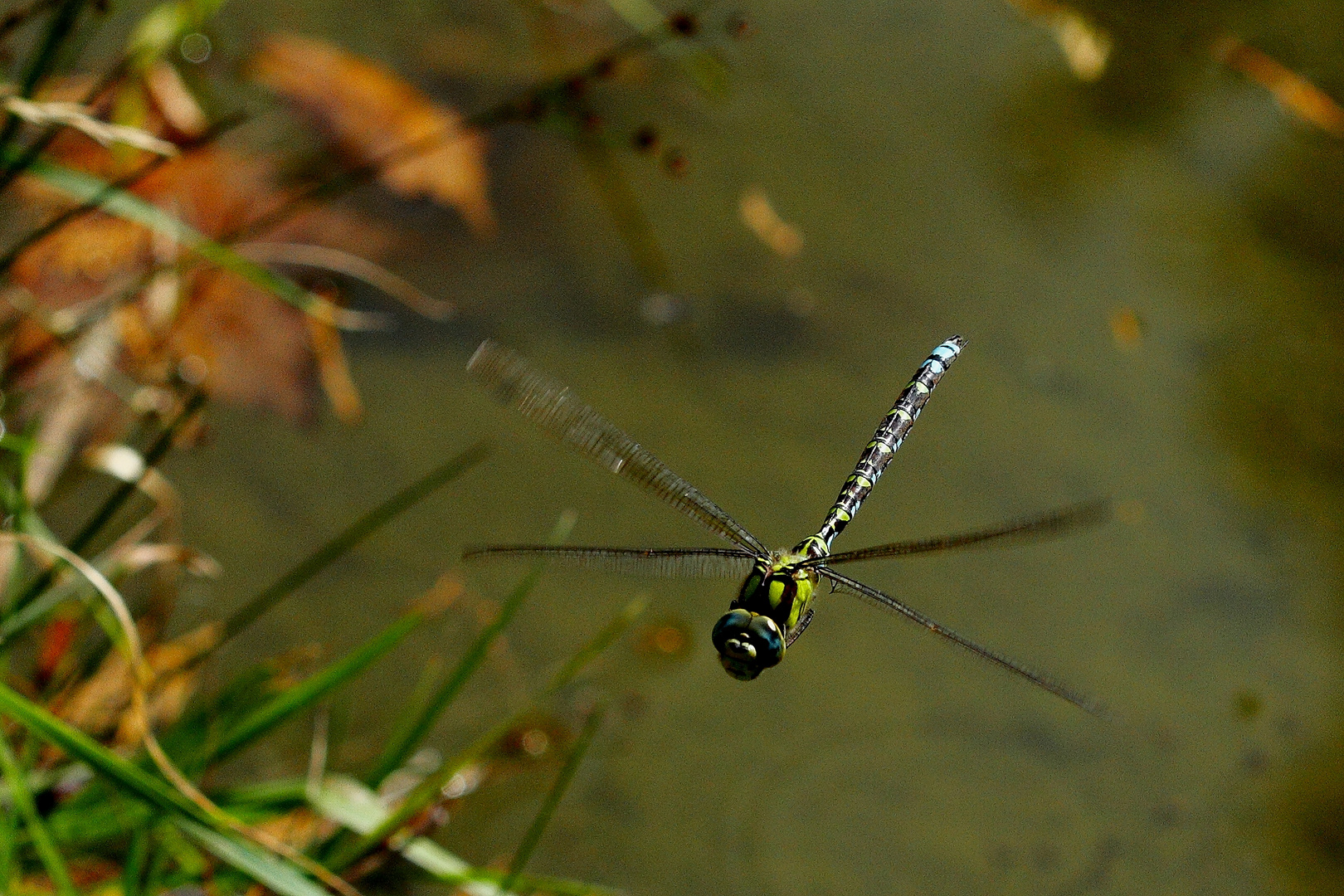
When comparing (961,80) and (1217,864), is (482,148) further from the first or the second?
(1217,864)

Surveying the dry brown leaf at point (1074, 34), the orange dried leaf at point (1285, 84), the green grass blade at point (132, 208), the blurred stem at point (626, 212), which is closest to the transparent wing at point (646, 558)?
the green grass blade at point (132, 208)

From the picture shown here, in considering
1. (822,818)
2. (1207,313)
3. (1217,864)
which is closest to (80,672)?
(822,818)

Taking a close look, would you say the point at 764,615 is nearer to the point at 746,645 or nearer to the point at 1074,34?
the point at 746,645

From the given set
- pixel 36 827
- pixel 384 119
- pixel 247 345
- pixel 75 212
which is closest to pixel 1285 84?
pixel 384 119

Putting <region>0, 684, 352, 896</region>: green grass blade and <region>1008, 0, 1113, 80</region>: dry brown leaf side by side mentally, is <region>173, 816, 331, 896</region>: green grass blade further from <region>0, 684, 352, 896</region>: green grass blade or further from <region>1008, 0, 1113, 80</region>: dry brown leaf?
<region>1008, 0, 1113, 80</region>: dry brown leaf

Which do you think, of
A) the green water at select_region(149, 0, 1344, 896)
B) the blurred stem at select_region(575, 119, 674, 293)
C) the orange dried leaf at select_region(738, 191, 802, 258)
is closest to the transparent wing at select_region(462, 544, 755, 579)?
the green water at select_region(149, 0, 1344, 896)
